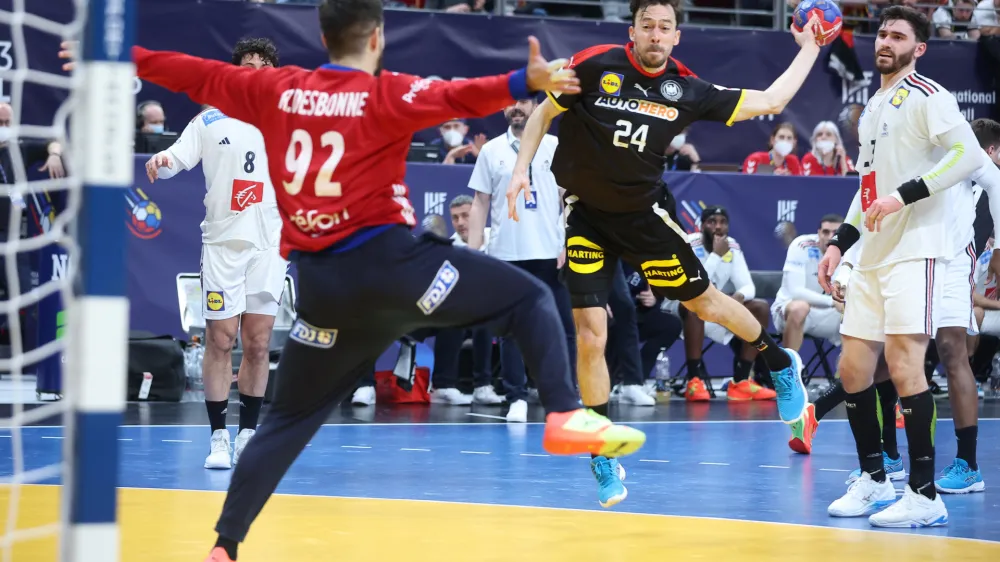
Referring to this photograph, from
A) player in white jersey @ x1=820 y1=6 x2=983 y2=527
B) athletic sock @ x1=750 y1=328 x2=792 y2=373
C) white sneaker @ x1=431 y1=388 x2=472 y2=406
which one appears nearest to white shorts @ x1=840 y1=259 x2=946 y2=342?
player in white jersey @ x1=820 y1=6 x2=983 y2=527

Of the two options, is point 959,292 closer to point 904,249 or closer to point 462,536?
point 904,249

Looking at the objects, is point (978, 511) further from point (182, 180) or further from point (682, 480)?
point (182, 180)

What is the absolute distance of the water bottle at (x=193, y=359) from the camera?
40.3 ft

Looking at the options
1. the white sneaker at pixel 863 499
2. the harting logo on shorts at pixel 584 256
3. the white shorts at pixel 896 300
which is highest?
the harting logo on shorts at pixel 584 256

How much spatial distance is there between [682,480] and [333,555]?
9.29 ft

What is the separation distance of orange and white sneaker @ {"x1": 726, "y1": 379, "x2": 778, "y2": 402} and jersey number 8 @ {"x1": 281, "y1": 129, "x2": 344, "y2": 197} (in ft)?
30.0

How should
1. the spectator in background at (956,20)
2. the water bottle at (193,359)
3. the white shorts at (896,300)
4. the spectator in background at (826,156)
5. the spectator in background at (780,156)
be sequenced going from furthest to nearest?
the spectator in background at (956,20) < the spectator in background at (826,156) < the spectator in background at (780,156) < the water bottle at (193,359) < the white shorts at (896,300)

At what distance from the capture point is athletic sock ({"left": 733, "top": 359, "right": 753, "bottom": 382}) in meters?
13.1

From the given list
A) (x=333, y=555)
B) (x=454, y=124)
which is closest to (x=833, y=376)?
(x=454, y=124)

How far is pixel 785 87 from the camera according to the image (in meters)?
6.19

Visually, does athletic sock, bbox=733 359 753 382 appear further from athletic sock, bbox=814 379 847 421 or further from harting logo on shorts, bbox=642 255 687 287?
harting logo on shorts, bbox=642 255 687 287

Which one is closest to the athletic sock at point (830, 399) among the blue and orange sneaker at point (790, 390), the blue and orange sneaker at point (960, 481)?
the blue and orange sneaker at point (790, 390)

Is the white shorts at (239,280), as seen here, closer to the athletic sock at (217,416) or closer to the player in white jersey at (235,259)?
the player in white jersey at (235,259)

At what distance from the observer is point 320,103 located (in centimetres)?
434
